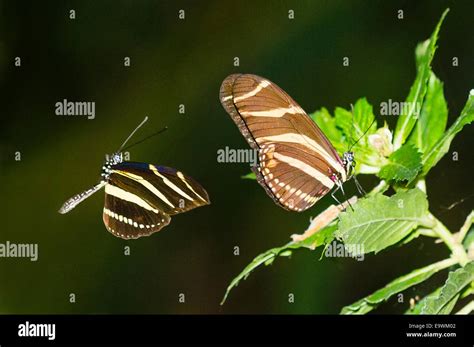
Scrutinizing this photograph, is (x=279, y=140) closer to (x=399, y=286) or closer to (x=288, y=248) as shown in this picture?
(x=288, y=248)

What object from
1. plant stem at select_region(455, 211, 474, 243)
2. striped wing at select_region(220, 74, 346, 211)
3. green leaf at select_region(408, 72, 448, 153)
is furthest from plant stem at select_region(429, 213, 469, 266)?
striped wing at select_region(220, 74, 346, 211)

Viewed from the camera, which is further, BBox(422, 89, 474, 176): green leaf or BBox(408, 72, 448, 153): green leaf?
BBox(408, 72, 448, 153): green leaf

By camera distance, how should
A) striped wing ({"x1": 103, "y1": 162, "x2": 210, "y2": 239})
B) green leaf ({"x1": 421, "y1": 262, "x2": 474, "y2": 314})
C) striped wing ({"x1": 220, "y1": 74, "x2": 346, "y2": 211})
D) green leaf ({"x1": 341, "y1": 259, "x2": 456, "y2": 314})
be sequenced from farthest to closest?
1. striped wing ({"x1": 103, "y1": 162, "x2": 210, "y2": 239})
2. striped wing ({"x1": 220, "y1": 74, "x2": 346, "y2": 211})
3. green leaf ({"x1": 341, "y1": 259, "x2": 456, "y2": 314})
4. green leaf ({"x1": 421, "y1": 262, "x2": 474, "y2": 314})

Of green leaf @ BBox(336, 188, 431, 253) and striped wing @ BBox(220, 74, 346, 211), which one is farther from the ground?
striped wing @ BBox(220, 74, 346, 211)

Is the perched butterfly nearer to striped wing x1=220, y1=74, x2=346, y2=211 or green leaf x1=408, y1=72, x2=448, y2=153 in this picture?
striped wing x1=220, y1=74, x2=346, y2=211

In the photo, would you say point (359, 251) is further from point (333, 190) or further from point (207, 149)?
point (207, 149)

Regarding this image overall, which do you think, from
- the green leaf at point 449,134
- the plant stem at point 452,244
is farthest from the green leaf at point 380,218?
the green leaf at point 449,134
